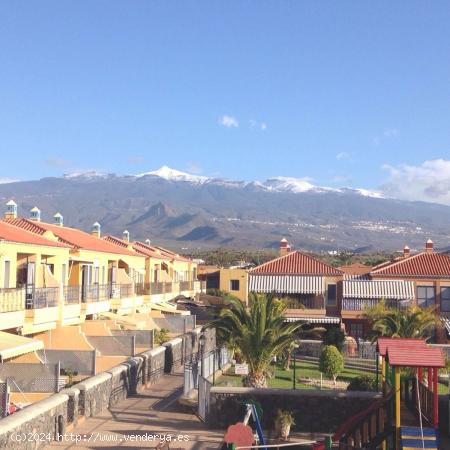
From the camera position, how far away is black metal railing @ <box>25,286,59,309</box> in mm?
24641

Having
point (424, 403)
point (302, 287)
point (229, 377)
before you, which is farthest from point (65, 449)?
point (302, 287)

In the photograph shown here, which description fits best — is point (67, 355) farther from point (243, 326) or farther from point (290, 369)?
point (290, 369)

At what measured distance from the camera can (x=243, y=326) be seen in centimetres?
2334

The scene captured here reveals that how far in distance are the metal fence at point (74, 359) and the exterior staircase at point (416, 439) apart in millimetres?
9699

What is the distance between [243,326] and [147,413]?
5.26 metres

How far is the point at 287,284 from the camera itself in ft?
165

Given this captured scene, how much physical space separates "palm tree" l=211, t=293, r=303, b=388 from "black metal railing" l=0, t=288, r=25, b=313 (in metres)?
6.80

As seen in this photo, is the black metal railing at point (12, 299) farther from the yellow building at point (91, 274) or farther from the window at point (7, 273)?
the yellow building at point (91, 274)

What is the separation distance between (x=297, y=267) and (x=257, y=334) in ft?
95.4

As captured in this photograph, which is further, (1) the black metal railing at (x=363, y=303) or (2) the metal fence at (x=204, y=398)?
(1) the black metal railing at (x=363, y=303)

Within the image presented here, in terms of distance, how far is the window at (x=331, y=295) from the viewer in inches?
1941

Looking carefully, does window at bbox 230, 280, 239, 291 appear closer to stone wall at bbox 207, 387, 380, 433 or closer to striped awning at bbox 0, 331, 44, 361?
striped awning at bbox 0, 331, 44, 361

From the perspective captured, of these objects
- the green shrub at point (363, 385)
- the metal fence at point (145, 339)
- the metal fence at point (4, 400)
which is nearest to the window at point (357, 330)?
the metal fence at point (145, 339)

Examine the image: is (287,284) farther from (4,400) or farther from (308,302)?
(4,400)
